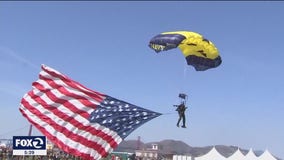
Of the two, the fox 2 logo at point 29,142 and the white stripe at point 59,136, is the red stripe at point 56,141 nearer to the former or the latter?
the white stripe at point 59,136

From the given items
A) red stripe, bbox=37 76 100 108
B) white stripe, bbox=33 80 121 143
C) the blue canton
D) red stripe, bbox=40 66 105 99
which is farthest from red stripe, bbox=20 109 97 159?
red stripe, bbox=40 66 105 99

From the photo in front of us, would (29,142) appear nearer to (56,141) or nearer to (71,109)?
(56,141)

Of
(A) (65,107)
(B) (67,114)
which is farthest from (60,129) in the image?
(A) (65,107)

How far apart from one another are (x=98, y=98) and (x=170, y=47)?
646 centimetres

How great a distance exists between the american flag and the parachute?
6224mm

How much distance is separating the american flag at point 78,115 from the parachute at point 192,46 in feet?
20.4

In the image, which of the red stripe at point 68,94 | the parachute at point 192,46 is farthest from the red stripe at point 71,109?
the parachute at point 192,46

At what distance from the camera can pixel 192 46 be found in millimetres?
23266

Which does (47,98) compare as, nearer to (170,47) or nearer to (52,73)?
(52,73)

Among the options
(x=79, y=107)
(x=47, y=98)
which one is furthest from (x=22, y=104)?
(x=79, y=107)

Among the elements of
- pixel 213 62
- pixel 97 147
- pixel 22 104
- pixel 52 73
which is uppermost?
pixel 213 62

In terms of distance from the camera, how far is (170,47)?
901 inches

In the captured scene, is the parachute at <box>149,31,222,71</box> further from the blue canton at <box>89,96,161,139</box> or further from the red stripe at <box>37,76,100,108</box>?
the red stripe at <box>37,76,100,108</box>

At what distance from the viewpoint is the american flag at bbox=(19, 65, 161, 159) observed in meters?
16.5
